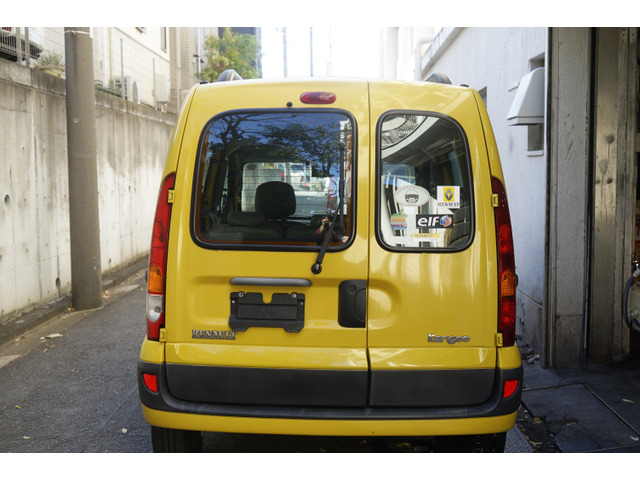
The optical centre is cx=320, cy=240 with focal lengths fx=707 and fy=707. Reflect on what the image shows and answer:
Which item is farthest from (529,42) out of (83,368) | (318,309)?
(83,368)

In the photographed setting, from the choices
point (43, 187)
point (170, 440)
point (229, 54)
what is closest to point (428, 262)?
point (170, 440)

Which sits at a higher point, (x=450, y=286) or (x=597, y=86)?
(x=597, y=86)

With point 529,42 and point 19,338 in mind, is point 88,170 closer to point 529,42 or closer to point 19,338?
point 19,338

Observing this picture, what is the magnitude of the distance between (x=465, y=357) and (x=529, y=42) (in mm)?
4618

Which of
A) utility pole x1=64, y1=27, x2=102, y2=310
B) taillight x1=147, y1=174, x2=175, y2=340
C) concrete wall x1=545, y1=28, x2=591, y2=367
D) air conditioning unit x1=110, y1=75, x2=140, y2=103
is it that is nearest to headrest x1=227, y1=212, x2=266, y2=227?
taillight x1=147, y1=174, x2=175, y2=340

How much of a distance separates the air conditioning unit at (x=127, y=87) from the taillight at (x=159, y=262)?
9.58 metres

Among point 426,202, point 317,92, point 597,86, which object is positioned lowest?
point 426,202

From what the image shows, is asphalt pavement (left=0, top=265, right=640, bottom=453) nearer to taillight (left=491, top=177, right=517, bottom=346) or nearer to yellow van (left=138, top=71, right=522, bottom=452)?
yellow van (left=138, top=71, right=522, bottom=452)

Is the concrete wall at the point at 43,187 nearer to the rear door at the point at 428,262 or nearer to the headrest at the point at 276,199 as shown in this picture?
the headrest at the point at 276,199

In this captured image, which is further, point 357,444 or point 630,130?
point 630,130

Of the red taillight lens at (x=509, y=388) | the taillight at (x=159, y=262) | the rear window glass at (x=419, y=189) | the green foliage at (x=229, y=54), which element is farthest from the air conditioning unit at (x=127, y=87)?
the green foliage at (x=229, y=54)

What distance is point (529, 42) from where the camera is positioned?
7.08 meters

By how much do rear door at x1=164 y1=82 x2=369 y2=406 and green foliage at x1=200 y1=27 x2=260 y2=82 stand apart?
75.7 ft

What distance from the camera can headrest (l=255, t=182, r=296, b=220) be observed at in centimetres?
353
